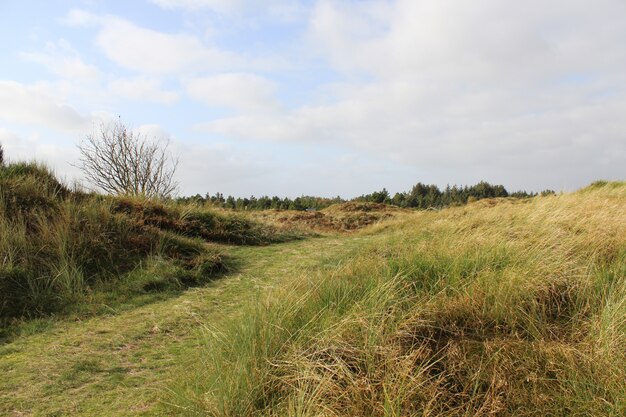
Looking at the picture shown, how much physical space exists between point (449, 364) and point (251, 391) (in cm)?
144

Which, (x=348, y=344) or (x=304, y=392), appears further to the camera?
(x=348, y=344)

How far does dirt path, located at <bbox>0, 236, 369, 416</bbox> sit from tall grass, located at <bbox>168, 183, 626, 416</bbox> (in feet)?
1.86

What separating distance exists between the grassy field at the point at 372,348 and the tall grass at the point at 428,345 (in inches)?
0.5

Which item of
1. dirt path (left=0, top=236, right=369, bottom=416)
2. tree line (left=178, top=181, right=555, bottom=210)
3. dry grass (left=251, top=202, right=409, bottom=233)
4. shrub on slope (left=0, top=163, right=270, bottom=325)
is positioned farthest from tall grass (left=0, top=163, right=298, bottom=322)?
tree line (left=178, top=181, right=555, bottom=210)

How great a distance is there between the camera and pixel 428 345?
364 cm

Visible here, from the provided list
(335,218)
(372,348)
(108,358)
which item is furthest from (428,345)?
(335,218)

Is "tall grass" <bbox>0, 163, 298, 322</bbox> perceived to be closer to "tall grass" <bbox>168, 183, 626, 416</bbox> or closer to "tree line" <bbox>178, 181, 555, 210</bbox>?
"tall grass" <bbox>168, 183, 626, 416</bbox>

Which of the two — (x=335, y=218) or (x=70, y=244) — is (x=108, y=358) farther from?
(x=335, y=218)

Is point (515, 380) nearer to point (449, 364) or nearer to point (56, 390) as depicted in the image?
point (449, 364)

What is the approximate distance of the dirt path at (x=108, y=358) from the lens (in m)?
3.41

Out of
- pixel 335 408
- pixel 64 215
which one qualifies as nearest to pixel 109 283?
pixel 64 215

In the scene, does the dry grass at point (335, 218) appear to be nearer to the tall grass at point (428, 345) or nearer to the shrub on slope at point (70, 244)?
the shrub on slope at point (70, 244)

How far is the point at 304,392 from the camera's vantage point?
9.20 feet

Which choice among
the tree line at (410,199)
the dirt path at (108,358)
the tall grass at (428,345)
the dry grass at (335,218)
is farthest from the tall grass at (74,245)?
the tree line at (410,199)
